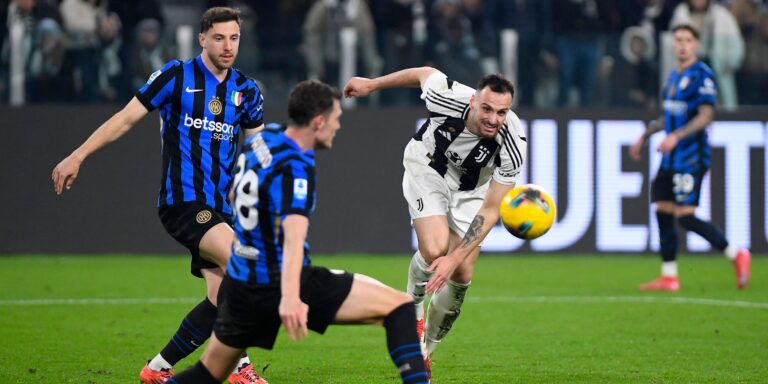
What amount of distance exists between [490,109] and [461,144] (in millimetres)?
799

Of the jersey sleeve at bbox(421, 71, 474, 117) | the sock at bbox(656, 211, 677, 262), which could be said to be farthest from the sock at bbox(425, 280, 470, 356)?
the sock at bbox(656, 211, 677, 262)

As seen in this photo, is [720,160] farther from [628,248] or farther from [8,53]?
[8,53]

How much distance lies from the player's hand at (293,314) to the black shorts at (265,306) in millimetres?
262

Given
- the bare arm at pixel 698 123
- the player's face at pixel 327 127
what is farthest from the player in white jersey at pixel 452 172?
the bare arm at pixel 698 123

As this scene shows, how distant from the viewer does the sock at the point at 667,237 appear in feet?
42.8

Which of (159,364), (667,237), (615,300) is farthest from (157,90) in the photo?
(667,237)

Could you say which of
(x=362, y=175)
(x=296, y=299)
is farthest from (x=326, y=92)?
(x=362, y=175)

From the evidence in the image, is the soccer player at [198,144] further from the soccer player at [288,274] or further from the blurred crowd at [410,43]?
the blurred crowd at [410,43]

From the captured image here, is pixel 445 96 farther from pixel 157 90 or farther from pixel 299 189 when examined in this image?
pixel 299 189

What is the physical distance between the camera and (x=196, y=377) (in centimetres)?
583

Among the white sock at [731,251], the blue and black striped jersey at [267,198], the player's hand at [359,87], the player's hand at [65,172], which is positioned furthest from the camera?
the white sock at [731,251]

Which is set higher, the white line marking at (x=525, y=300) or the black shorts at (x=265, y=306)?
the black shorts at (x=265, y=306)

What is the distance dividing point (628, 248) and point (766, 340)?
6.91 metres

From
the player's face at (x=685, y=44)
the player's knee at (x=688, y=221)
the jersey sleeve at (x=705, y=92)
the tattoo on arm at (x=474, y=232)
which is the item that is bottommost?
the player's knee at (x=688, y=221)
